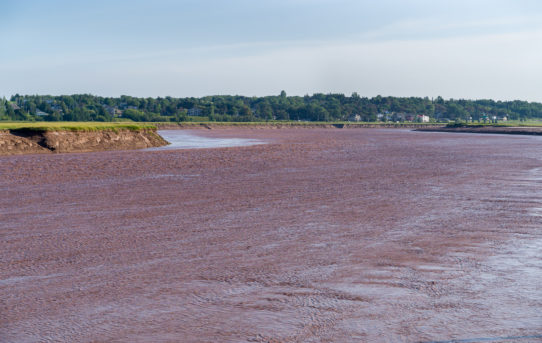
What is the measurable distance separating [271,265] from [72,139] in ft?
152

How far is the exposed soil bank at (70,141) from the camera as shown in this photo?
47.7 meters

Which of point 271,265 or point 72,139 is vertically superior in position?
point 72,139

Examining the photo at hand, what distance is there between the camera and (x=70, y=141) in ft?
171

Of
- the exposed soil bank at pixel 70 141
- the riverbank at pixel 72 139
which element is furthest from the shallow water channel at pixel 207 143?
the exposed soil bank at pixel 70 141

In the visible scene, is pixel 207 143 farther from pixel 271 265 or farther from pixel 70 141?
pixel 271 265

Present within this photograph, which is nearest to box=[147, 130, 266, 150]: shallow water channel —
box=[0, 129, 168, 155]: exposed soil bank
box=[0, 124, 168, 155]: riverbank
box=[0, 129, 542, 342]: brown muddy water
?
box=[0, 124, 168, 155]: riverbank

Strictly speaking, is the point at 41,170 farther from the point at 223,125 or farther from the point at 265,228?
the point at 223,125

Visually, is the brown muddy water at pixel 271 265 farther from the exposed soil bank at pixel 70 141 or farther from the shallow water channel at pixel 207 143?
the shallow water channel at pixel 207 143

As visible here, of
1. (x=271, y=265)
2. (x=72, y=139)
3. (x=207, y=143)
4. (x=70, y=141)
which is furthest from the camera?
(x=207, y=143)

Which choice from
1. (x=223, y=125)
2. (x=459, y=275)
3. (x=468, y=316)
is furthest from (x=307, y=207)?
(x=223, y=125)

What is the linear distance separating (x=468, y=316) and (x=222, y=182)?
1821 cm

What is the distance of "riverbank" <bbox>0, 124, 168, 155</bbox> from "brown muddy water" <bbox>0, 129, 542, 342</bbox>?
1105 inches

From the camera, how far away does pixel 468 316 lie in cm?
805

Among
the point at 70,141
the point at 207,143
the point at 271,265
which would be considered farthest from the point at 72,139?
the point at 271,265
